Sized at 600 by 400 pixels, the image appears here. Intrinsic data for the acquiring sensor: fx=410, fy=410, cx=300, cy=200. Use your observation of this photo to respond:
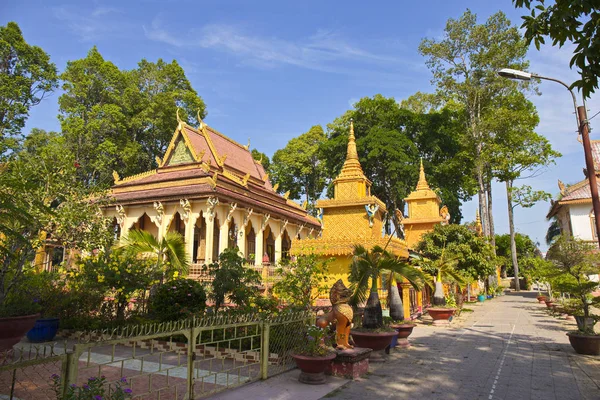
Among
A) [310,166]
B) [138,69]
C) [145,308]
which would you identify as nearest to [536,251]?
[310,166]

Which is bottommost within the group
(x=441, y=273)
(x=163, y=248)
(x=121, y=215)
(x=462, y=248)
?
(x=441, y=273)

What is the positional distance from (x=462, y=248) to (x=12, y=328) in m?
16.7

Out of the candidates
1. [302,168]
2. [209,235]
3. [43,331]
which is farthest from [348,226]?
[302,168]

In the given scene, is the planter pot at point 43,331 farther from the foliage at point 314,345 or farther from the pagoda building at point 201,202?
the pagoda building at point 201,202

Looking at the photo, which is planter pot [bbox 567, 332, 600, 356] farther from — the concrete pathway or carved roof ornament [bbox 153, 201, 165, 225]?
carved roof ornament [bbox 153, 201, 165, 225]

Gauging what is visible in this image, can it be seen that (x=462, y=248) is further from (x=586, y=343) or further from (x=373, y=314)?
(x=373, y=314)

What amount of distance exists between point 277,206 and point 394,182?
39.3 ft

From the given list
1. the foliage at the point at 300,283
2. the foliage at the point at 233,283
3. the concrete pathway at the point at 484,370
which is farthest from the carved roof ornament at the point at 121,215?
the concrete pathway at the point at 484,370

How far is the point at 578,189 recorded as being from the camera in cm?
2759

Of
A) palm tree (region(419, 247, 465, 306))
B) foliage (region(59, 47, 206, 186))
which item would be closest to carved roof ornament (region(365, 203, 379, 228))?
palm tree (region(419, 247, 465, 306))

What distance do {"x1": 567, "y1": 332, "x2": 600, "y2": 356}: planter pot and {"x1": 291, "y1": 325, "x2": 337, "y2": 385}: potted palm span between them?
5552 millimetres

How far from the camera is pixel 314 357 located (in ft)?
20.1

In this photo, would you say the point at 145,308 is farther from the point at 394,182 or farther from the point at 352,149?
the point at 394,182

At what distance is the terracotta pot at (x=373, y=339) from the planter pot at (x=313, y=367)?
1671 millimetres
